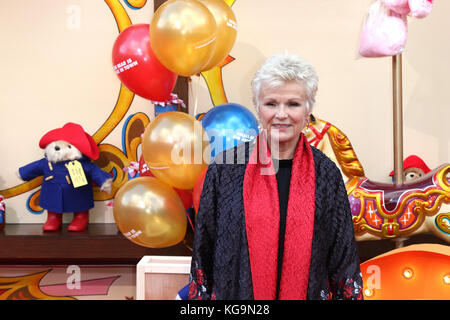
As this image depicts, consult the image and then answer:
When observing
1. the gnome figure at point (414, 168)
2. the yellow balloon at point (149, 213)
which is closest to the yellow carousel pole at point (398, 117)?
the gnome figure at point (414, 168)

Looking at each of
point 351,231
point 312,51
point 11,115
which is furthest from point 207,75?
point 351,231

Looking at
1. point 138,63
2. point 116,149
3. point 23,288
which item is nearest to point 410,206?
point 138,63

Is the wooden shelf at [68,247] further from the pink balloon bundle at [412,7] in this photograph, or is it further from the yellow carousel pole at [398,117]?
the pink balloon bundle at [412,7]

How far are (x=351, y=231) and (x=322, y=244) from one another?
0.09 meters

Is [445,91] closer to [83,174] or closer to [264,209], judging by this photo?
[264,209]

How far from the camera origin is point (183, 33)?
4.74ft

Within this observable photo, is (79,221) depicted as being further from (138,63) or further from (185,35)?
(185,35)

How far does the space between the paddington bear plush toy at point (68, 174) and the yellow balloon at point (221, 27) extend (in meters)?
0.92

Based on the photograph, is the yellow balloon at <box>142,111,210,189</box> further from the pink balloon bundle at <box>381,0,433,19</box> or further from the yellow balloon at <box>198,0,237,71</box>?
the pink balloon bundle at <box>381,0,433,19</box>

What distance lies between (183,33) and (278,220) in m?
0.77

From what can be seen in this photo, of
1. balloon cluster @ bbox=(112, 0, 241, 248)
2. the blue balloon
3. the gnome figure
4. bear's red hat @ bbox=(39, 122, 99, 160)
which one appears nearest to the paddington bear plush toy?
bear's red hat @ bbox=(39, 122, 99, 160)

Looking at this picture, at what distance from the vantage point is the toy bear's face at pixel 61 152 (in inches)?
84.1

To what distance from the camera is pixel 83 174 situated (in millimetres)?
2123

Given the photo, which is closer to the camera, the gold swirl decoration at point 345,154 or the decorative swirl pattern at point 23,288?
the gold swirl decoration at point 345,154
